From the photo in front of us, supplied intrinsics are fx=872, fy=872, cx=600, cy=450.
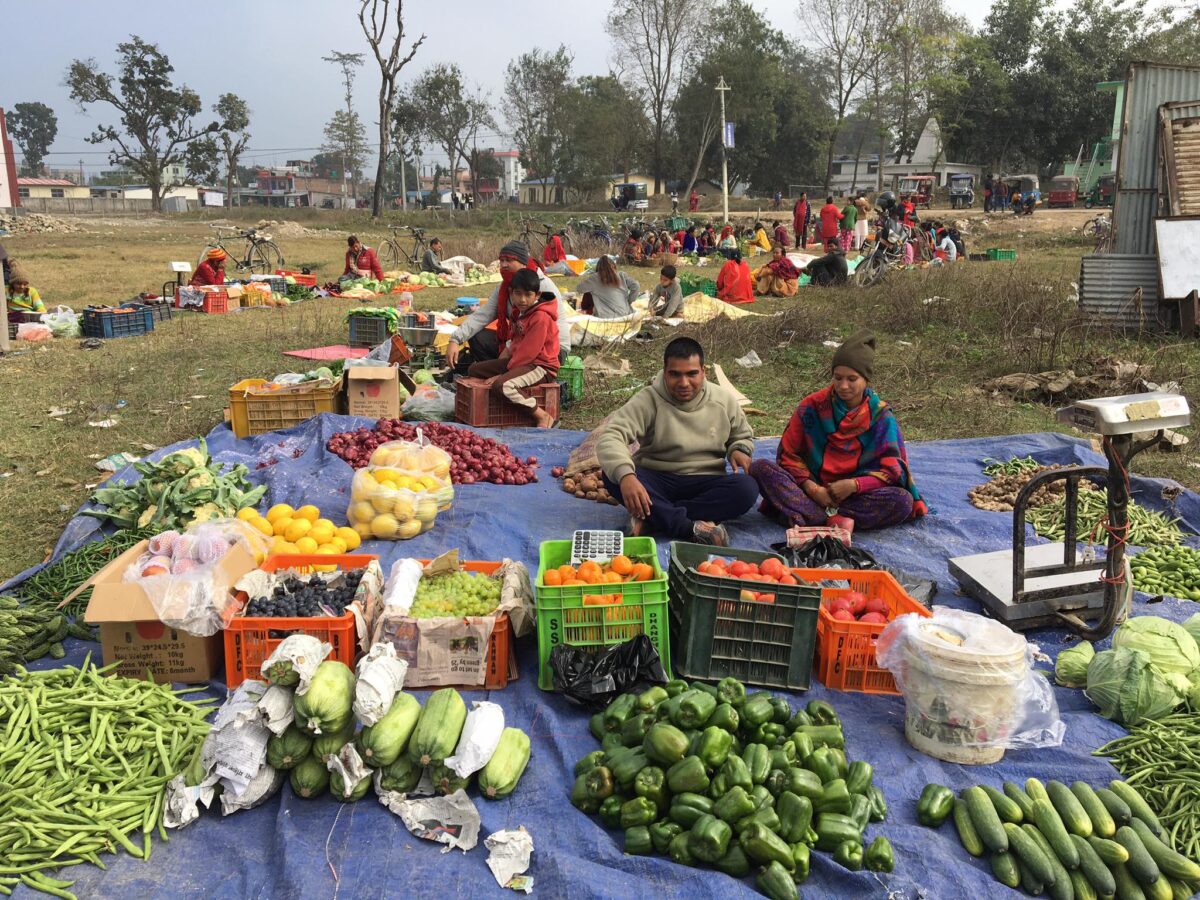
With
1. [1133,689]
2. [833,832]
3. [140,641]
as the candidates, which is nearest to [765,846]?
[833,832]

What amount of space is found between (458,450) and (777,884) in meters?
4.40

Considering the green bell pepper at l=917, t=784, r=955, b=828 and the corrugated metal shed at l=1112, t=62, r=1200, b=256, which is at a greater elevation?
the corrugated metal shed at l=1112, t=62, r=1200, b=256

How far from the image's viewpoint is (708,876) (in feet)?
8.41

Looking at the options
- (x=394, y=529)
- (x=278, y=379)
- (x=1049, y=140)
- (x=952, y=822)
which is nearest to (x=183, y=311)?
(x=278, y=379)

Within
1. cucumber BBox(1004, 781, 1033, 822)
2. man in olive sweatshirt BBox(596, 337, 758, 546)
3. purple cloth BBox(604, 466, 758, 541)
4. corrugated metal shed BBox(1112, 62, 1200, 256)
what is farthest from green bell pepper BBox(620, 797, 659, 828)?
corrugated metal shed BBox(1112, 62, 1200, 256)

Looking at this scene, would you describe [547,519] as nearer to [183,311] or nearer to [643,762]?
[643,762]

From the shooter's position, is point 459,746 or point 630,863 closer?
point 630,863

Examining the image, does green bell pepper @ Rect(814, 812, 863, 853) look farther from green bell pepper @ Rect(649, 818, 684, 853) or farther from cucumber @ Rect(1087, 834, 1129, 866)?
cucumber @ Rect(1087, 834, 1129, 866)

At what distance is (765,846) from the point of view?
2.57 meters

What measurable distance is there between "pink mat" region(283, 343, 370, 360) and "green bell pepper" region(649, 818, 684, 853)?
892cm

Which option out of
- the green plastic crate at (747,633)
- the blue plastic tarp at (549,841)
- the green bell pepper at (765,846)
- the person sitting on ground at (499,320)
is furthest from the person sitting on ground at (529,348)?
the green bell pepper at (765,846)

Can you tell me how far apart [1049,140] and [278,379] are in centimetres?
4943

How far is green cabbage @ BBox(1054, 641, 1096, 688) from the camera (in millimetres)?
3705

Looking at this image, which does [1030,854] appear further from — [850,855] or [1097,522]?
[1097,522]
